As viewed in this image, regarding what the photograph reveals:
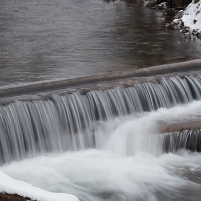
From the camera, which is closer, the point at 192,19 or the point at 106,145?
the point at 106,145

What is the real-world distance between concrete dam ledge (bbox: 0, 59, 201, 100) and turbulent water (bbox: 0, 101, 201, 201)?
1.14 m

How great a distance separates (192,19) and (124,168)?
10586 mm

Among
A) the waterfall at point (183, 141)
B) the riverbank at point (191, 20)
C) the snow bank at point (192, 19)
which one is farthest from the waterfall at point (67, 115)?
the snow bank at point (192, 19)

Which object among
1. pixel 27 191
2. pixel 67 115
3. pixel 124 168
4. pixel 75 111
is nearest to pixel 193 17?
pixel 75 111

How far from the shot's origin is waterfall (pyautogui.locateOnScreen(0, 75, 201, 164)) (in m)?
10.6

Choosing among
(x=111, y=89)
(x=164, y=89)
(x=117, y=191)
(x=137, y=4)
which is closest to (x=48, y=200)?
(x=117, y=191)

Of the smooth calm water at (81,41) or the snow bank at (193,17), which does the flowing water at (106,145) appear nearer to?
the smooth calm water at (81,41)

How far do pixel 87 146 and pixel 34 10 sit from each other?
1337cm

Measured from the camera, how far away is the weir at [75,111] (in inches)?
414

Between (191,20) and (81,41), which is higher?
(191,20)

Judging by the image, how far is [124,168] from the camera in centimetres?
1018

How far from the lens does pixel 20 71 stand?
44.7 feet

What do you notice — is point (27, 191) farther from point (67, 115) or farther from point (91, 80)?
point (91, 80)

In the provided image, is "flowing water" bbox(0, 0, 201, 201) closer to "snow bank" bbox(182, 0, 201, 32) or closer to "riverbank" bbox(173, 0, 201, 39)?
"riverbank" bbox(173, 0, 201, 39)
